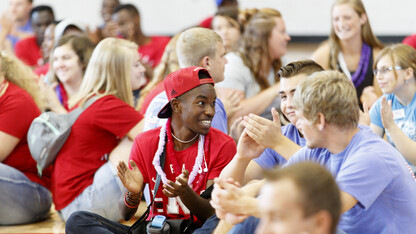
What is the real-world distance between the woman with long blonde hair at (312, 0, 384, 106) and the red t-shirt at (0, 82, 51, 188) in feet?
6.96

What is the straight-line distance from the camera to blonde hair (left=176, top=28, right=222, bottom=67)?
3.26 m

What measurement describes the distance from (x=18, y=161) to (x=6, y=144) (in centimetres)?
15

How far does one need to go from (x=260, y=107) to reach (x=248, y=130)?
1715mm

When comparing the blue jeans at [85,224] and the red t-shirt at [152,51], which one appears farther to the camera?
the red t-shirt at [152,51]

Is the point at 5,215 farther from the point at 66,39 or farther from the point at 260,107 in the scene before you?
the point at 260,107

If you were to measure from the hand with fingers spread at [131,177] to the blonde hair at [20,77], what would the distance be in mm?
1561

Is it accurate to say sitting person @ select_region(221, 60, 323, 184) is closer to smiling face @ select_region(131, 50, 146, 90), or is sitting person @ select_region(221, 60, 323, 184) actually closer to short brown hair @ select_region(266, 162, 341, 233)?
short brown hair @ select_region(266, 162, 341, 233)

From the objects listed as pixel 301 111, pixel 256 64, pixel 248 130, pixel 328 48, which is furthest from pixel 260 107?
pixel 301 111

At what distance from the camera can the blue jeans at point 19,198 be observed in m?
3.55

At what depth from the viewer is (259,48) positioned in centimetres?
446

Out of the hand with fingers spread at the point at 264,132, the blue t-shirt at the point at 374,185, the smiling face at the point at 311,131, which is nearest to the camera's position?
the blue t-shirt at the point at 374,185

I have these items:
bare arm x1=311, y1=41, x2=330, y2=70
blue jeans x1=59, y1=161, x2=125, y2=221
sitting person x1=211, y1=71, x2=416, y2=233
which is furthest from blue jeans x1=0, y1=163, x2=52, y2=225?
bare arm x1=311, y1=41, x2=330, y2=70

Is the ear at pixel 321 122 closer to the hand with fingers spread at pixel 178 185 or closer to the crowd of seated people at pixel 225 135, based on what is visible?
the crowd of seated people at pixel 225 135

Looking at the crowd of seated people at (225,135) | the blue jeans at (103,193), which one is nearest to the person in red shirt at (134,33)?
the crowd of seated people at (225,135)
